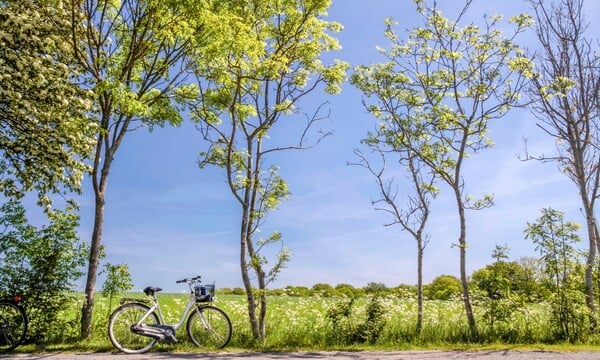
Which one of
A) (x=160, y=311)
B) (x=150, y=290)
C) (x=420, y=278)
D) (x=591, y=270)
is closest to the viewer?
(x=150, y=290)

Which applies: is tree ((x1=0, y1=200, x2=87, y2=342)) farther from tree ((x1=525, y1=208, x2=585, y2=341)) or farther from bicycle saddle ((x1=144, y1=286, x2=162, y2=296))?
tree ((x1=525, y1=208, x2=585, y2=341))

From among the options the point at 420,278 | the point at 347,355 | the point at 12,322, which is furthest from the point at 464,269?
the point at 12,322

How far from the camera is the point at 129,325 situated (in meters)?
11.1

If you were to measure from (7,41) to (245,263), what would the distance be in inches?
354

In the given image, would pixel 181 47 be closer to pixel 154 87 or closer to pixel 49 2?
pixel 154 87

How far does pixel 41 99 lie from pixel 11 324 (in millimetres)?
6374

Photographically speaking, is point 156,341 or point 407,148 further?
point 407,148

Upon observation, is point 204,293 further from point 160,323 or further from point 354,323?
point 354,323

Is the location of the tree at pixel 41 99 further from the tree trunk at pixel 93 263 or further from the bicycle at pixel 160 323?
the bicycle at pixel 160 323

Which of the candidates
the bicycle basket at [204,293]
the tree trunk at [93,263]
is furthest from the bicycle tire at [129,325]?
the tree trunk at [93,263]

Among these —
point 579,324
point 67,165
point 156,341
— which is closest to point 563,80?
point 579,324

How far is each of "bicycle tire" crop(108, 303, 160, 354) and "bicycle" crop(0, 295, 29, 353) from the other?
208cm

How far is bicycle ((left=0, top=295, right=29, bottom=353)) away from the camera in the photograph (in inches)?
440

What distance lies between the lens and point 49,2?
13820 millimetres
